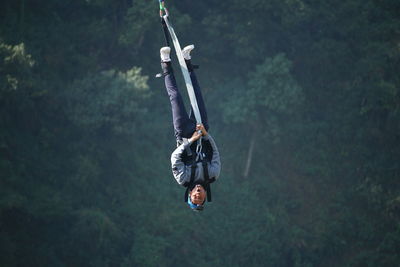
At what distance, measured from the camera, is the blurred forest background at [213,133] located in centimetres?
1662

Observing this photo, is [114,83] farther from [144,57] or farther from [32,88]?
[144,57]

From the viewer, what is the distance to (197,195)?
264 inches

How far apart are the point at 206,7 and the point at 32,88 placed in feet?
29.1

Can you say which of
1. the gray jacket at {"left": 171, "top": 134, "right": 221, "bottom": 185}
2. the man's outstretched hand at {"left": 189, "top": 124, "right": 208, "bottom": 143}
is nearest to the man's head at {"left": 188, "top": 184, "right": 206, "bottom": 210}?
the gray jacket at {"left": 171, "top": 134, "right": 221, "bottom": 185}

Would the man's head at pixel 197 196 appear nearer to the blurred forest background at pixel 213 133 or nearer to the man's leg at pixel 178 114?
the man's leg at pixel 178 114

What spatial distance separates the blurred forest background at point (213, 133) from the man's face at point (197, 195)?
9837 millimetres

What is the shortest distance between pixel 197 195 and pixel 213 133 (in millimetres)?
15081

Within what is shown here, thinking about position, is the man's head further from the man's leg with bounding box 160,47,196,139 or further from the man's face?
the man's leg with bounding box 160,47,196,139

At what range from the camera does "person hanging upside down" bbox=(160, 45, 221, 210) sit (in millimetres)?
6719

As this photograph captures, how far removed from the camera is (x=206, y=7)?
74.1 ft

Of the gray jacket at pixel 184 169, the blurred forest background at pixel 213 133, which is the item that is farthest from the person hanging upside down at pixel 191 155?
the blurred forest background at pixel 213 133

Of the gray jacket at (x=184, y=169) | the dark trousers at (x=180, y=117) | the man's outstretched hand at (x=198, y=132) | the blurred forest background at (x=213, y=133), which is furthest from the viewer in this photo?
the blurred forest background at (x=213, y=133)

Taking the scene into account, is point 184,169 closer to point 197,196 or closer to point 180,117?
point 197,196

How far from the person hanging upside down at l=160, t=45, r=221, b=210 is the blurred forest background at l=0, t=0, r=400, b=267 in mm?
9740
